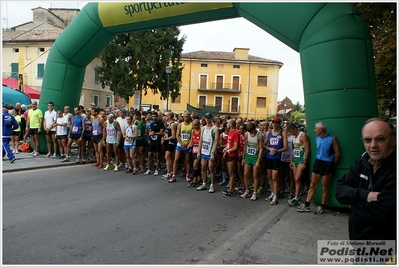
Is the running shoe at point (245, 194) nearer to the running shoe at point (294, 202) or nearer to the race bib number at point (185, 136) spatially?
the running shoe at point (294, 202)

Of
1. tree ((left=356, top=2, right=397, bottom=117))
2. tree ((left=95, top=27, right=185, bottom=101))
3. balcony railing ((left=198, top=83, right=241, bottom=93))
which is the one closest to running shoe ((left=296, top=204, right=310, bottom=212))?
tree ((left=356, top=2, right=397, bottom=117))

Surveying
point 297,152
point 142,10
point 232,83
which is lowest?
point 297,152

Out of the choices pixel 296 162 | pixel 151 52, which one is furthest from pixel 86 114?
pixel 151 52

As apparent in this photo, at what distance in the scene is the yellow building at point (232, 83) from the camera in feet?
175

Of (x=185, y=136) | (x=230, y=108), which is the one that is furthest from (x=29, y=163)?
(x=230, y=108)

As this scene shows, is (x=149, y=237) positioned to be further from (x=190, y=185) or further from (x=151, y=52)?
(x=151, y=52)

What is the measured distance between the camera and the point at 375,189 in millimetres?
2439

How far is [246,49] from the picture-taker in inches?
2137

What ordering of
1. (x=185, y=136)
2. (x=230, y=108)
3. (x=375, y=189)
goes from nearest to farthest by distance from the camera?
(x=375, y=189), (x=185, y=136), (x=230, y=108)

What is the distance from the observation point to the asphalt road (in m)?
4.20

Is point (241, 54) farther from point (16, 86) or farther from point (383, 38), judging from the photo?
point (383, 38)

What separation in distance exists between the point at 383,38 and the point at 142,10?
7469 millimetres

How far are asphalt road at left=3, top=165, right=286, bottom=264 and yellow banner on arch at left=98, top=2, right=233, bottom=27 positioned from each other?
14.4ft

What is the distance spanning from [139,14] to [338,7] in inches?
196
